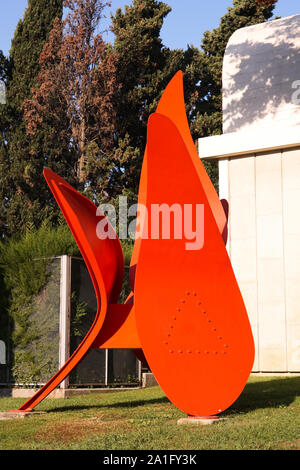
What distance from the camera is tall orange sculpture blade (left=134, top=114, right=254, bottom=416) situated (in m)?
7.20

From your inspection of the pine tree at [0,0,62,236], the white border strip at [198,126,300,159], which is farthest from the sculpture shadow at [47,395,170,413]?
the pine tree at [0,0,62,236]

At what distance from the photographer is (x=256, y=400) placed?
922 cm

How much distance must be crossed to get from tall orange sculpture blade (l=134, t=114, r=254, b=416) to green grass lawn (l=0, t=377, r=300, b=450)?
46 centimetres

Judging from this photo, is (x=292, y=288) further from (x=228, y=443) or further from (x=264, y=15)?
(x=264, y=15)

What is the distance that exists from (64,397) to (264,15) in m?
23.3

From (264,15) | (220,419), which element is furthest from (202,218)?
(264,15)

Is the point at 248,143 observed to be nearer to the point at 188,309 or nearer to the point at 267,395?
the point at 267,395

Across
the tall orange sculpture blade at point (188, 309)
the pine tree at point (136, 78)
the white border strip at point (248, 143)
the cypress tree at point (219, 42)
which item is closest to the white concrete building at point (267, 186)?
the white border strip at point (248, 143)

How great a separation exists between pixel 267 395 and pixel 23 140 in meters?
18.2

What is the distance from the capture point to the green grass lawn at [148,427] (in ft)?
19.4

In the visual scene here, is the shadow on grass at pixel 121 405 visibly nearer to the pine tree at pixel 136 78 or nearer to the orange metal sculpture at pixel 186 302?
the orange metal sculpture at pixel 186 302

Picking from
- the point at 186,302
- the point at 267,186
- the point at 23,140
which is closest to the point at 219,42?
the point at 23,140

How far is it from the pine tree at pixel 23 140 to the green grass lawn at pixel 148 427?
15.4m
